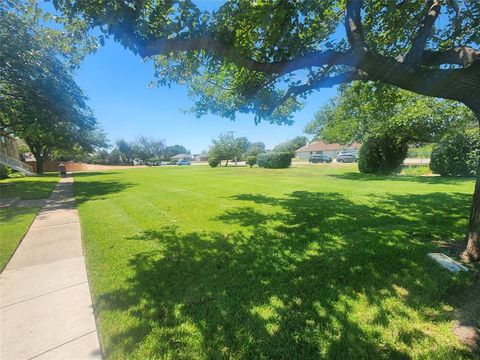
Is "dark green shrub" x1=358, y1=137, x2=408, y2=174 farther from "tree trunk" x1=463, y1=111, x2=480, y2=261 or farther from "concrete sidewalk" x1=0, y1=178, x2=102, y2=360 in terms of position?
"concrete sidewalk" x1=0, y1=178, x2=102, y2=360

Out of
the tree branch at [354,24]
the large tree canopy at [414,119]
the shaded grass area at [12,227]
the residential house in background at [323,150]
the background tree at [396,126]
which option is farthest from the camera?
the residential house in background at [323,150]

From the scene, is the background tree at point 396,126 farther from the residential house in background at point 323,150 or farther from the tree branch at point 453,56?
the residential house in background at point 323,150

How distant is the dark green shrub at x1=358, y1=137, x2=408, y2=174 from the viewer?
54.9 feet

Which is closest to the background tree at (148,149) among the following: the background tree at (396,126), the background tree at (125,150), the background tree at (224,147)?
the background tree at (125,150)

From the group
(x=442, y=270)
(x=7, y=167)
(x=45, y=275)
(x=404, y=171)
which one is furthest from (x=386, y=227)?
(x=7, y=167)

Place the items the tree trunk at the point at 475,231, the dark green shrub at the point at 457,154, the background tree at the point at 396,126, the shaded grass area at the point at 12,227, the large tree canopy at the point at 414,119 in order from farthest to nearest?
the dark green shrub at the point at 457,154 → the background tree at the point at 396,126 → the large tree canopy at the point at 414,119 → the shaded grass area at the point at 12,227 → the tree trunk at the point at 475,231

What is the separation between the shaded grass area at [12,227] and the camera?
15.1 feet

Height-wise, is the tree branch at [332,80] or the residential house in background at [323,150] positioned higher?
the tree branch at [332,80]

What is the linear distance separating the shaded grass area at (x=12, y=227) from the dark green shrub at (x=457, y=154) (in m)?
20.4

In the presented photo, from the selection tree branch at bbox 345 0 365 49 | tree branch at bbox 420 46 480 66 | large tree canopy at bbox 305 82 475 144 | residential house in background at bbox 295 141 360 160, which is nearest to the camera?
tree branch at bbox 420 46 480 66

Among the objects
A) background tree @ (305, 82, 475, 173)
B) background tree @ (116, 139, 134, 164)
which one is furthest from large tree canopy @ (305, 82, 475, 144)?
background tree @ (116, 139, 134, 164)

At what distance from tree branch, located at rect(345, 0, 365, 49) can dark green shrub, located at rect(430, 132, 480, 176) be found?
1529cm

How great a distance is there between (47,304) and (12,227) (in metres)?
4.64

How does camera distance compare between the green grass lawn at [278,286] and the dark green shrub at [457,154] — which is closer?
the green grass lawn at [278,286]
